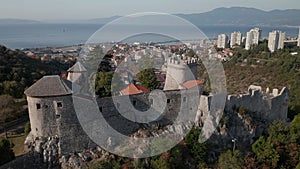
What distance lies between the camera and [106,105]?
685 inches

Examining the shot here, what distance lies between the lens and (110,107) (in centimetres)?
1753

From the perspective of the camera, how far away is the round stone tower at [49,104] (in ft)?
53.9

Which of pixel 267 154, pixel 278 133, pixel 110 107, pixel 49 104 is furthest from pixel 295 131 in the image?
pixel 49 104

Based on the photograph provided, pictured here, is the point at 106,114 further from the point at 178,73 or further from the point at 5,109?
the point at 5,109

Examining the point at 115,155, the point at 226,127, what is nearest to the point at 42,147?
the point at 115,155

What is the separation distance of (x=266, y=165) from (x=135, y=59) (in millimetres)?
26518

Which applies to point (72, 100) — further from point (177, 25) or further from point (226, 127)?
point (226, 127)

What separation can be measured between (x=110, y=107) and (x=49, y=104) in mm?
3475

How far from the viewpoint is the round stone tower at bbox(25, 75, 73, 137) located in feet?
53.9

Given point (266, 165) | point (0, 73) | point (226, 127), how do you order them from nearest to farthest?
point (266, 165)
point (226, 127)
point (0, 73)

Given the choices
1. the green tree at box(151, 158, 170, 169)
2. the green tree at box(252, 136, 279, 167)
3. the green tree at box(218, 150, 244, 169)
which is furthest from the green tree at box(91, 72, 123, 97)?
the green tree at box(252, 136, 279, 167)

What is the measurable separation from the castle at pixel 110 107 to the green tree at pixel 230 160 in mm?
2076

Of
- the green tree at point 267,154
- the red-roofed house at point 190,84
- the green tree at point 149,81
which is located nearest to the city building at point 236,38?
the green tree at point 149,81

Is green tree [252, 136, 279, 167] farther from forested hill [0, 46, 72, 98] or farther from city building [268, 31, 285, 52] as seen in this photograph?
city building [268, 31, 285, 52]
